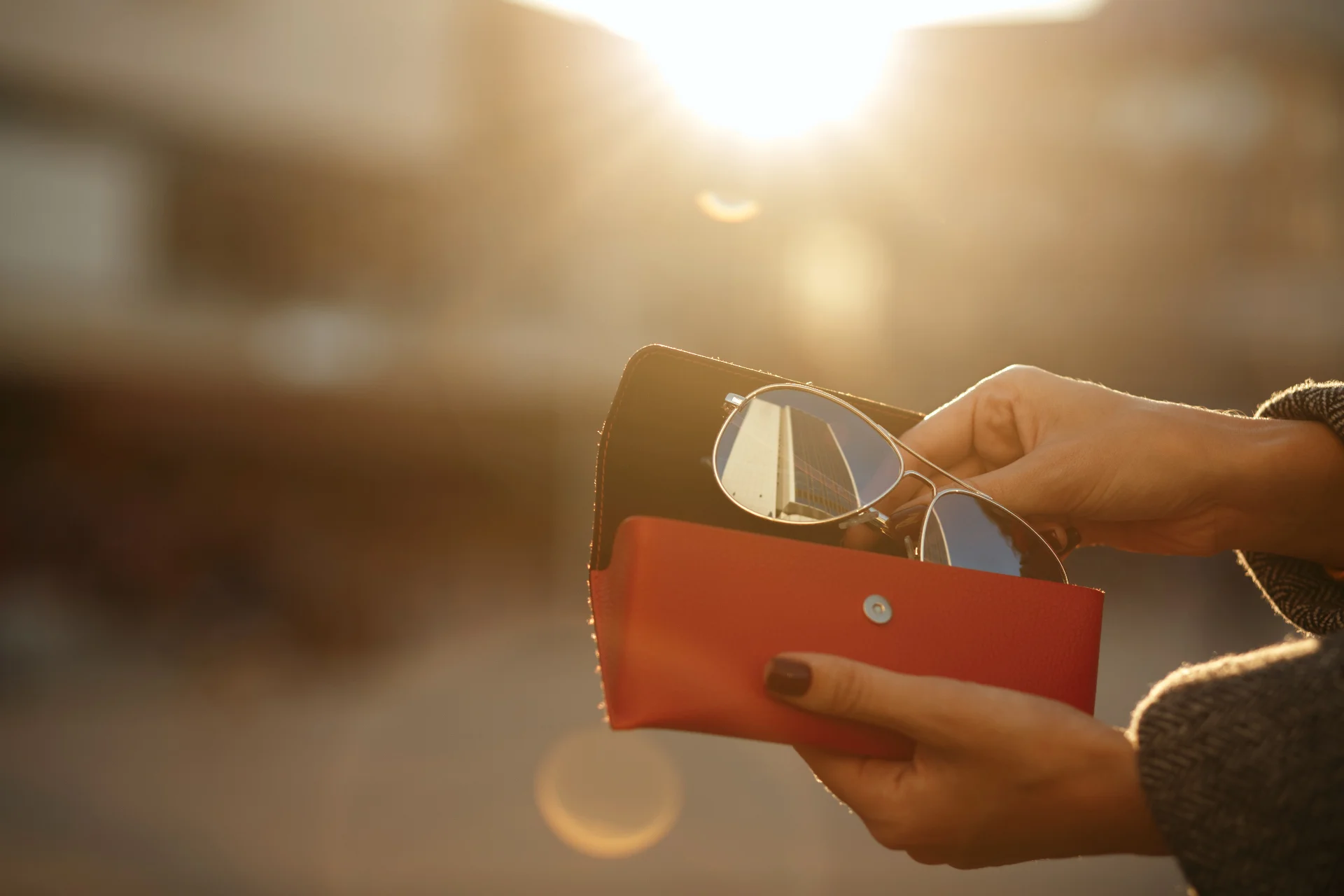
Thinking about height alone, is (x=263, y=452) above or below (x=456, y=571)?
above

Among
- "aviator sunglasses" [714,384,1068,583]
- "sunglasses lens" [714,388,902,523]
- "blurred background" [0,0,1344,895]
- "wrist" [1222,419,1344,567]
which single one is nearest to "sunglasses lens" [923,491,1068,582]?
"aviator sunglasses" [714,384,1068,583]

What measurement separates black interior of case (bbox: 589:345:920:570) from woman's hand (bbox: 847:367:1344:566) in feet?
1.15

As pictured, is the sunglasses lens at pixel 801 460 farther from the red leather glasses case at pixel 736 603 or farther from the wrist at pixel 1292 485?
the wrist at pixel 1292 485

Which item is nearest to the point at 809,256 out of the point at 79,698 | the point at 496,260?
the point at 496,260

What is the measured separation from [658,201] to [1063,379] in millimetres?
10051

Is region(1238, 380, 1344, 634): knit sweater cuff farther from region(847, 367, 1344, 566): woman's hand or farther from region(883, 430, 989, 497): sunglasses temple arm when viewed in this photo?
region(883, 430, 989, 497): sunglasses temple arm

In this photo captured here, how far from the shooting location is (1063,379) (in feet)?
5.20

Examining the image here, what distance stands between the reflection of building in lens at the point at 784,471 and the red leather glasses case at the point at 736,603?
0.13ft

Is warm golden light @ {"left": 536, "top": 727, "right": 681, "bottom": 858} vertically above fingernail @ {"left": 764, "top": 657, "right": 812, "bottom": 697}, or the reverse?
fingernail @ {"left": 764, "top": 657, "right": 812, "bottom": 697}

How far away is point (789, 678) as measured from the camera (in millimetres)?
1041

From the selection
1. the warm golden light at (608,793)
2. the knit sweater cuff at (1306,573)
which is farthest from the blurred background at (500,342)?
the knit sweater cuff at (1306,573)

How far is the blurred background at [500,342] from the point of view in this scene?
18.0 feet

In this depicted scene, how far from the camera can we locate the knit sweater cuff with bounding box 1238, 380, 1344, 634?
4.74ft

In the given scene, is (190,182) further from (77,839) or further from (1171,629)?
(1171,629)
